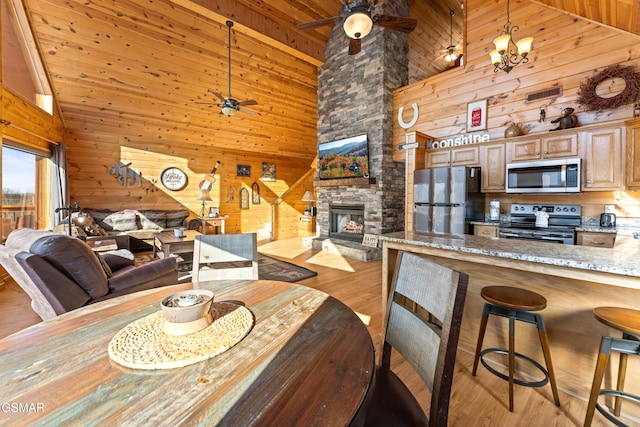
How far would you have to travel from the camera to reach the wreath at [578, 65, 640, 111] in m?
2.97

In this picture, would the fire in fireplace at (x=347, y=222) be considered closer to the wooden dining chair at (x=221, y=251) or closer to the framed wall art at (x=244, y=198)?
the framed wall art at (x=244, y=198)

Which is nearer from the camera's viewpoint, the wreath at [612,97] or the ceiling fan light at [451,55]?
the wreath at [612,97]

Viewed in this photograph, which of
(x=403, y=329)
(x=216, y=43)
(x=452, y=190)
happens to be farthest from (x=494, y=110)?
(x=216, y=43)

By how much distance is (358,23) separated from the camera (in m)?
2.30

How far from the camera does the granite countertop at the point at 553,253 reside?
4.09 ft

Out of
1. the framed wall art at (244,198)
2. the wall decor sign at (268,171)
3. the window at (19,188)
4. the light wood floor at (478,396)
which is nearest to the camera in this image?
the light wood floor at (478,396)

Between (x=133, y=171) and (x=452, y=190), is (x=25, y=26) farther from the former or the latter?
(x=452, y=190)

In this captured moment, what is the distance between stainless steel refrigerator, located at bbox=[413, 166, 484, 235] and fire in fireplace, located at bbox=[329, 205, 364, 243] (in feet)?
4.86

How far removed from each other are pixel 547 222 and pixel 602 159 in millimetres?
870

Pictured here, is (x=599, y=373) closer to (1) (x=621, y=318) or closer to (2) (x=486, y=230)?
(1) (x=621, y=318)

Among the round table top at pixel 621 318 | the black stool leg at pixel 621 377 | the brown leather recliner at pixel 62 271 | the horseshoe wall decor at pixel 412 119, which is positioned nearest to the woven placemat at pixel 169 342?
the brown leather recliner at pixel 62 271

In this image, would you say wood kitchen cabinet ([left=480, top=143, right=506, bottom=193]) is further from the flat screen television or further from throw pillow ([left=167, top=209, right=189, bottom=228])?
throw pillow ([left=167, top=209, right=189, bottom=228])

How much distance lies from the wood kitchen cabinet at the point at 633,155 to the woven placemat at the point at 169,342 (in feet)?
13.1

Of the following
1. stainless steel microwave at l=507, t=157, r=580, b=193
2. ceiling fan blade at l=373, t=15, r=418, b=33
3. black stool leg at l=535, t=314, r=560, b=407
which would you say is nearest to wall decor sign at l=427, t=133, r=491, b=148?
stainless steel microwave at l=507, t=157, r=580, b=193
